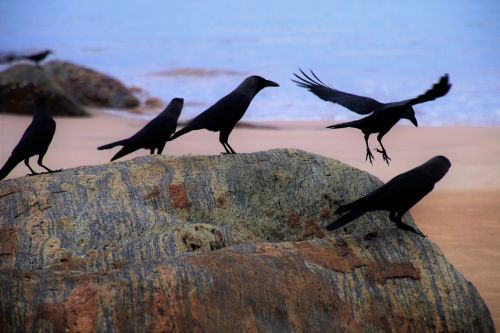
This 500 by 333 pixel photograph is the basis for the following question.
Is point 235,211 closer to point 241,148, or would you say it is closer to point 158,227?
point 158,227

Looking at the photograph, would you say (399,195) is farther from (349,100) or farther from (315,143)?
(315,143)

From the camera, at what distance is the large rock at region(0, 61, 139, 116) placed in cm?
1595

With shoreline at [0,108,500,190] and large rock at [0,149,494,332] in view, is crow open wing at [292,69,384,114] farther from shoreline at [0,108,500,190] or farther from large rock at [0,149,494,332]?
shoreline at [0,108,500,190]

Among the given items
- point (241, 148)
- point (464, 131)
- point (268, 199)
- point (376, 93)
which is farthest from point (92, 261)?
point (376, 93)

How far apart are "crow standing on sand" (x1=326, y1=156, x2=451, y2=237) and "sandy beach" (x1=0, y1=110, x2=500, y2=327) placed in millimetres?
2557

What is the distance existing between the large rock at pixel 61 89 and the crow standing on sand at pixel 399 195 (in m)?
11.7

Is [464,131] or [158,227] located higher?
[158,227]

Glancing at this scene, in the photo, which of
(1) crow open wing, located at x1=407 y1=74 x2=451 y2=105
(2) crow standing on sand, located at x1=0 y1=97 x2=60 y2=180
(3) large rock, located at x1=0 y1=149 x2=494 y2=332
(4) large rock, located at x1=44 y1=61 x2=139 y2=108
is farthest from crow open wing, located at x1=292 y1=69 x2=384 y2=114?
(4) large rock, located at x1=44 y1=61 x2=139 y2=108

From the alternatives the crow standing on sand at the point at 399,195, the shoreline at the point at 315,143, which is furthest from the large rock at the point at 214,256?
the shoreline at the point at 315,143

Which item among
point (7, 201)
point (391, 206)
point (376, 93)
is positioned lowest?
point (376, 93)

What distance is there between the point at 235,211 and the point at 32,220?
1.25 metres

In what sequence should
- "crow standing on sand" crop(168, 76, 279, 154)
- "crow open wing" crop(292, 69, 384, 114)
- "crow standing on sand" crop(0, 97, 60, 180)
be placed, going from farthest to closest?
"crow standing on sand" crop(168, 76, 279, 154), "crow standing on sand" crop(0, 97, 60, 180), "crow open wing" crop(292, 69, 384, 114)

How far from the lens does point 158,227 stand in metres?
5.23

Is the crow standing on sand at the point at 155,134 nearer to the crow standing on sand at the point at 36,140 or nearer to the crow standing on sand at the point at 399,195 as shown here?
the crow standing on sand at the point at 36,140
